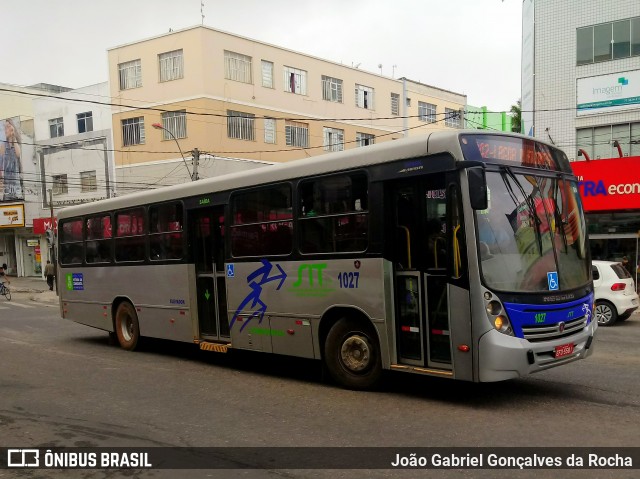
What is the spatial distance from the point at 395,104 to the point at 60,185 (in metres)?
25.6

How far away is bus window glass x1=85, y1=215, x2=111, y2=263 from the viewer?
1208 centimetres

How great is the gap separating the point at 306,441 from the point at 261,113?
32.1 metres

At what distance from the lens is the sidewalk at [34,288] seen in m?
26.6

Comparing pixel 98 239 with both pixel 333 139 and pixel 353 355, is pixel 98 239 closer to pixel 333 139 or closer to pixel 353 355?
pixel 353 355

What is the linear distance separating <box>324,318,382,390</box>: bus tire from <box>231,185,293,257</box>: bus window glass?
4.55 ft

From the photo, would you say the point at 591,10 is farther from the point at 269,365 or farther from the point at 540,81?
the point at 269,365

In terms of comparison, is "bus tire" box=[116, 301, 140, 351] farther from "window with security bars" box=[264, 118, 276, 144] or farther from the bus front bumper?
"window with security bars" box=[264, 118, 276, 144]

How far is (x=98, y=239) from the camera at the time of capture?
12375 mm

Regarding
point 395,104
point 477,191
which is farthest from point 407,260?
point 395,104

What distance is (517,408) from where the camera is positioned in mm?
6496

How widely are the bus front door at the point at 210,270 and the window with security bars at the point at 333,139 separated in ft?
104

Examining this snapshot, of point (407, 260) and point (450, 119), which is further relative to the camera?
point (450, 119)

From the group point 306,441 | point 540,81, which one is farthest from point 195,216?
point 540,81

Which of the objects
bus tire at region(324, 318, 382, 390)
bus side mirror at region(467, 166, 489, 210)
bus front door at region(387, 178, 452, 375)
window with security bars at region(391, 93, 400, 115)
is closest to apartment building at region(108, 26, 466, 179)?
window with security bars at region(391, 93, 400, 115)
